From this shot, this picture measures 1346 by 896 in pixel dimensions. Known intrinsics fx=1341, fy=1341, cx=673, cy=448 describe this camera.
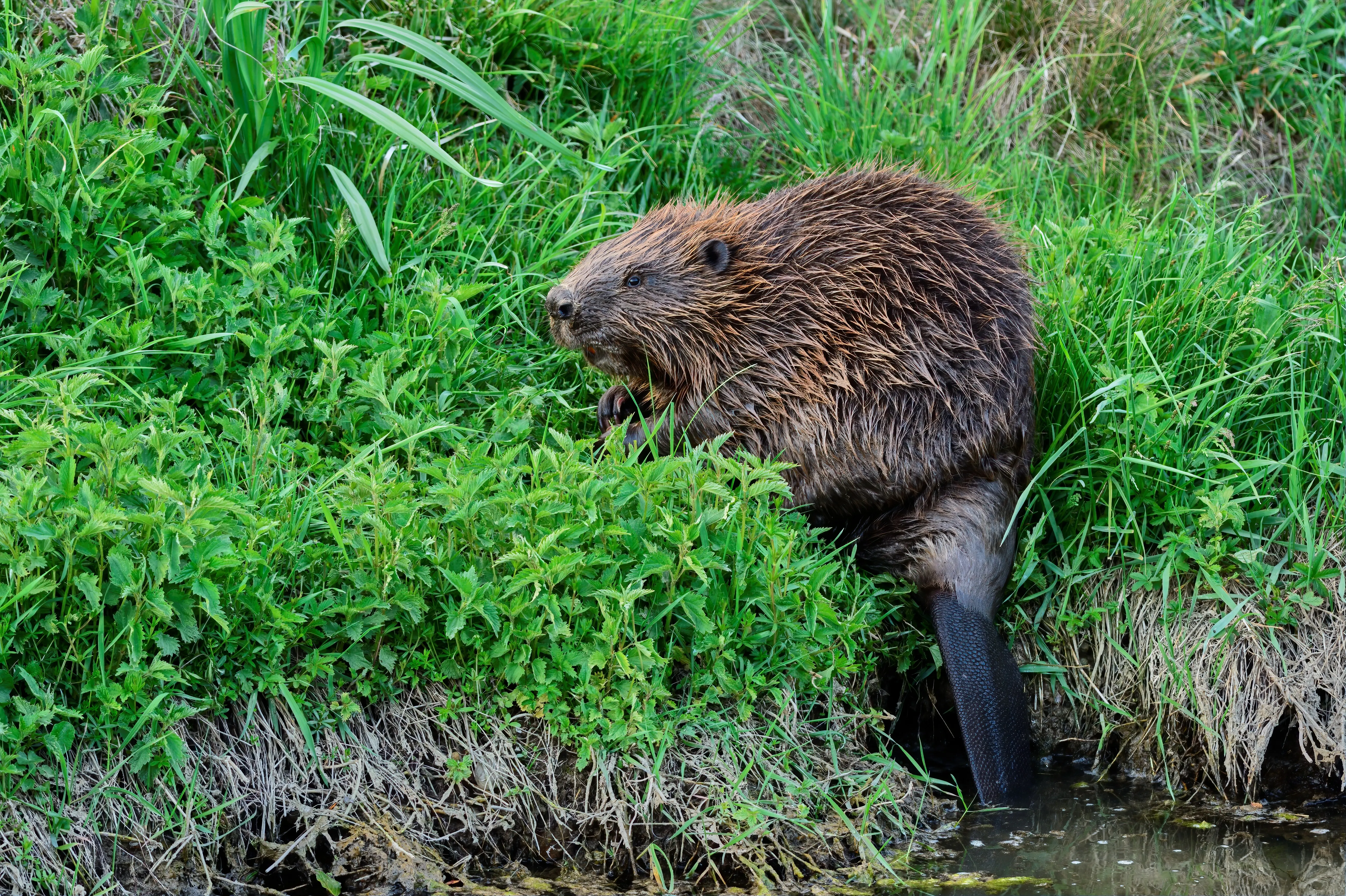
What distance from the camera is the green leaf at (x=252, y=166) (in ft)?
10.6

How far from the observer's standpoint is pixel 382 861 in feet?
7.80

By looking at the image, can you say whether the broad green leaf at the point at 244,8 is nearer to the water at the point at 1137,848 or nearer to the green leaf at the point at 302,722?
the green leaf at the point at 302,722

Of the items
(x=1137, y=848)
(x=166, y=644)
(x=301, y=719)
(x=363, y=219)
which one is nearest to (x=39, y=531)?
(x=166, y=644)

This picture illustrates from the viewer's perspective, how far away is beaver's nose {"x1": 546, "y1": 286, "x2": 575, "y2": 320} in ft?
10.4

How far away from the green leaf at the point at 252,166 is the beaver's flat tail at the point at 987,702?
6.30 feet

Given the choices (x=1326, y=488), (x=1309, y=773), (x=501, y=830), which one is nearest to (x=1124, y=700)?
(x=1309, y=773)

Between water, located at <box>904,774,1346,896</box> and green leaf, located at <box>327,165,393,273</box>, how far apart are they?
189 cm

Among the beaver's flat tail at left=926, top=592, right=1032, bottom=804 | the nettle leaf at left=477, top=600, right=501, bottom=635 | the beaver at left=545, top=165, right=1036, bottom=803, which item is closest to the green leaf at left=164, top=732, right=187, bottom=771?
the nettle leaf at left=477, top=600, right=501, bottom=635

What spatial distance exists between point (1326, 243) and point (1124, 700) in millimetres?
2133

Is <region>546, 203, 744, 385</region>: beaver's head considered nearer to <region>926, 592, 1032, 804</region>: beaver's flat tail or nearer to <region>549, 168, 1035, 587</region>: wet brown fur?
<region>549, 168, 1035, 587</region>: wet brown fur

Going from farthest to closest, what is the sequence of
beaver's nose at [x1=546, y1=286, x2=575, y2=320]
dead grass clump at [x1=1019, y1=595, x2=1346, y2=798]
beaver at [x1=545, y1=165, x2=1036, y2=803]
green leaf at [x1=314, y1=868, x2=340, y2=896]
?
beaver's nose at [x1=546, y1=286, x2=575, y2=320] < beaver at [x1=545, y1=165, x2=1036, y2=803] < dead grass clump at [x1=1019, y1=595, x2=1346, y2=798] < green leaf at [x1=314, y1=868, x2=340, y2=896]

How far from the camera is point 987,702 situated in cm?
283

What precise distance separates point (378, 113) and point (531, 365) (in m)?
0.71

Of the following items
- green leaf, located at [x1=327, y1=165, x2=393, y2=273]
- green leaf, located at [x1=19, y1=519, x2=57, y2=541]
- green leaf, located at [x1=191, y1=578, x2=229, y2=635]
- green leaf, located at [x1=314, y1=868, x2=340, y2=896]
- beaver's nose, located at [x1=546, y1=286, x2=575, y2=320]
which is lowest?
green leaf, located at [x1=314, y1=868, x2=340, y2=896]
